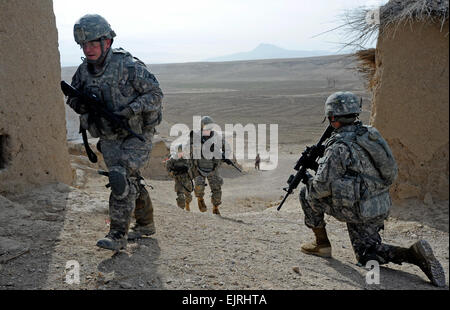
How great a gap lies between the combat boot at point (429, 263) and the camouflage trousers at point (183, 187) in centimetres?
437

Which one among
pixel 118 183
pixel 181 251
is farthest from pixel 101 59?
pixel 181 251

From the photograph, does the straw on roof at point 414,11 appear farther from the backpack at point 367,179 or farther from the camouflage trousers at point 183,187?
the camouflage trousers at point 183,187

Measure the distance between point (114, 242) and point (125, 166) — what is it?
580 mm

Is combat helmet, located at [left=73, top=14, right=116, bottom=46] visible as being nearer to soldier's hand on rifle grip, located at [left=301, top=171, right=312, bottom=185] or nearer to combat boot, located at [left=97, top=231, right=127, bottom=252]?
combat boot, located at [left=97, top=231, right=127, bottom=252]

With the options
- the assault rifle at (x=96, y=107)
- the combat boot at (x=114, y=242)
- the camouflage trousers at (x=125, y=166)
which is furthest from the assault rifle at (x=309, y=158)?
the combat boot at (x=114, y=242)

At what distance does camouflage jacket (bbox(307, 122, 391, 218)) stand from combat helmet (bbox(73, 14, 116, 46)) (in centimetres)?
197

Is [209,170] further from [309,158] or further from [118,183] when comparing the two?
[118,183]

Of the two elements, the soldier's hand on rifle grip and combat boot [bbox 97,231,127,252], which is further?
the soldier's hand on rifle grip

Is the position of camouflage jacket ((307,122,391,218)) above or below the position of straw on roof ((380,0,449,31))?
below

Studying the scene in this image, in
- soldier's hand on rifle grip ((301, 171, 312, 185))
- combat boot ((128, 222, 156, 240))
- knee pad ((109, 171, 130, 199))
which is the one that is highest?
knee pad ((109, 171, 130, 199))

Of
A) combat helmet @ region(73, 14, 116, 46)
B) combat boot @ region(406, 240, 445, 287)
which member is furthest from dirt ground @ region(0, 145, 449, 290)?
combat helmet @ region(73, 14, 116, 46)

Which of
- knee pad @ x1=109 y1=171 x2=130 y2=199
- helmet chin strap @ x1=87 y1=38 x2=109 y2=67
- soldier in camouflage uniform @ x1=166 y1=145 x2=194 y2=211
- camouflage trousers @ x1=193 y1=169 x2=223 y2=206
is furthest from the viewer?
soldier in camouflage uniform @ x1=166 y1=145 x2=194 y2=211

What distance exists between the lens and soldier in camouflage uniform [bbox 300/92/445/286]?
3219 mm

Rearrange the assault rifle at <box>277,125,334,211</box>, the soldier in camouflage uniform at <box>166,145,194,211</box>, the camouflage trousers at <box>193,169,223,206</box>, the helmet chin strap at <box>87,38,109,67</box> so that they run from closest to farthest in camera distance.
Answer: the helmet chin strap at <box>87,38,109,67</box> < the assault rifle at <box>277,125,334,211</box> < the camouflage trousers at <box>193,169,223,206</box> < the soldier in camouflage uniform at <box>166,145,194,211</box>
